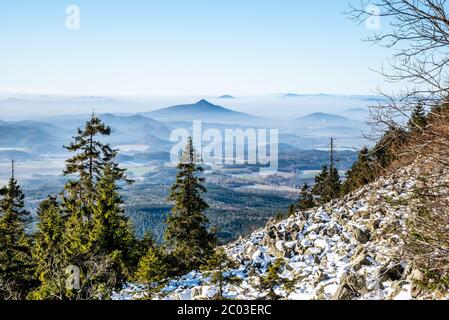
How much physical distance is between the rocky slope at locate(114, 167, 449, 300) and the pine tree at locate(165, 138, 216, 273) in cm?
357

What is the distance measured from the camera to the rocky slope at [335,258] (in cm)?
1104

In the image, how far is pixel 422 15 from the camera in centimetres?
666

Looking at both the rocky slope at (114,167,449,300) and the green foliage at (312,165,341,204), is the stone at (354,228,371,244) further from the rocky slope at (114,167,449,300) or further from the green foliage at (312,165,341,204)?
the green foliage at (312,165,341,204)

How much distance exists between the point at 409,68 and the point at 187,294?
438 inches

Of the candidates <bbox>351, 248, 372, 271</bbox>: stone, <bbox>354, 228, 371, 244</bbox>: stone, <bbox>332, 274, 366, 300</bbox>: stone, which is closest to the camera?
<bbox>332, 274, 366, 300</bbox>: stone

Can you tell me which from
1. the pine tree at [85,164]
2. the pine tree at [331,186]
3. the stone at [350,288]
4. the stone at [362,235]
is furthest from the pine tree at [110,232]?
the pine tree at [331,186]

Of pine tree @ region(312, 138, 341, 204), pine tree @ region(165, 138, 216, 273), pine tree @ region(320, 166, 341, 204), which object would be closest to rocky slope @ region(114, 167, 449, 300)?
pine tree @ region(165, 138, 216, 273)

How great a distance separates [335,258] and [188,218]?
32.5 feet

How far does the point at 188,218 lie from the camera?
22.2 meters

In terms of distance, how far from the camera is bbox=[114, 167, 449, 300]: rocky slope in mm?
11039

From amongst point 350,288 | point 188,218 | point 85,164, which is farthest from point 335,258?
point 85,164
